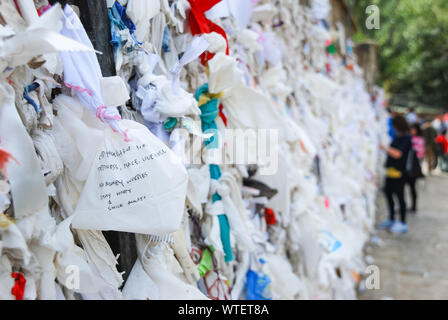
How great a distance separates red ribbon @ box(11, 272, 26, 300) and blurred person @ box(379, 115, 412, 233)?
15.1 ft

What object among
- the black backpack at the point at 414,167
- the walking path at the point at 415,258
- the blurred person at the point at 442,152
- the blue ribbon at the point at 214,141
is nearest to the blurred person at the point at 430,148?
the blurred person at the point at 442,152

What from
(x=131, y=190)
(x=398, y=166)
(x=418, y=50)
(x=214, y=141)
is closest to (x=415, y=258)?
(x=398, y=166)

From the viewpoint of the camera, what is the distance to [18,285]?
86 centimetres

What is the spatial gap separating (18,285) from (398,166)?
15.5 ft

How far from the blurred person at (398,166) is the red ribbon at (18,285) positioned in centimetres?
459

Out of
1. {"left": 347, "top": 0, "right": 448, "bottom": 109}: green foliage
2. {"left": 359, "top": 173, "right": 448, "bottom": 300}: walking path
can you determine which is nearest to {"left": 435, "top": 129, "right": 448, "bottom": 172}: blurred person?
{"left": 359, "top": 173, "right": 448, "bottom": 300}: walking path

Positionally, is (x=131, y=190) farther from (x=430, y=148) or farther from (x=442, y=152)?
(x=442, y=152)

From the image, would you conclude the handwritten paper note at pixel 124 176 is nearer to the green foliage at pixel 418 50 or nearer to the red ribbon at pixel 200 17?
the red ribbon at pixel 200 17

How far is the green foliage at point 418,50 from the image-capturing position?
17.5 meters

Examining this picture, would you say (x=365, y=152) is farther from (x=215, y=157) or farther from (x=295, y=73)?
(x=215, y=157)

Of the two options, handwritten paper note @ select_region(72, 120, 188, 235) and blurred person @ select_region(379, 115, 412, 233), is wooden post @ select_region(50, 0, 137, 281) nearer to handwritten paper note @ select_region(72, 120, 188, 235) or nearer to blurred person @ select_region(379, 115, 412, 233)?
handwritten paper note @ select_region(72, 120, 188, 235)
